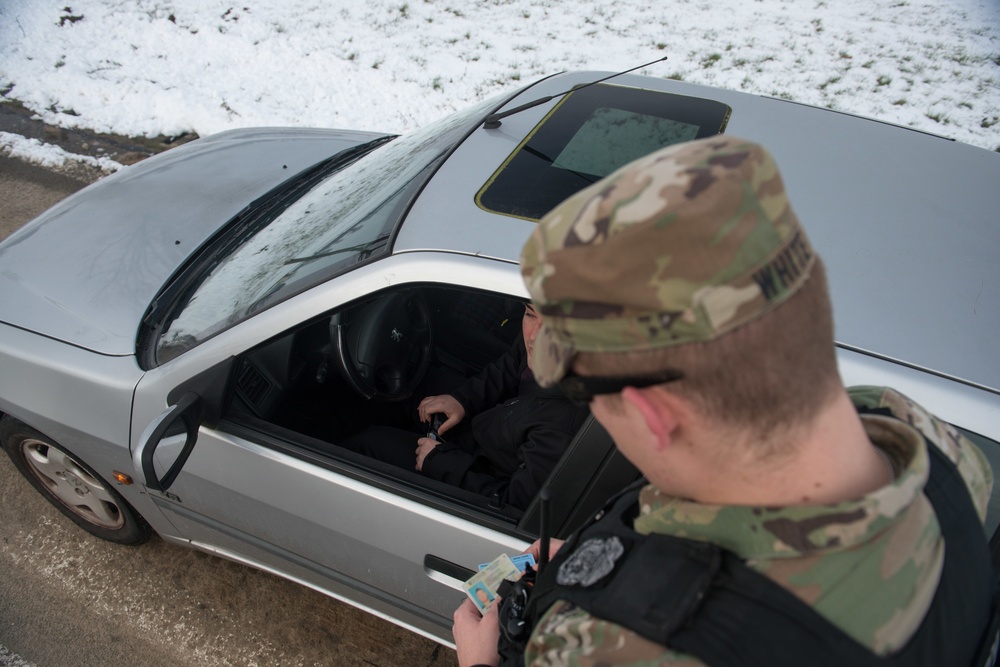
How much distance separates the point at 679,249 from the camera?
862 mm

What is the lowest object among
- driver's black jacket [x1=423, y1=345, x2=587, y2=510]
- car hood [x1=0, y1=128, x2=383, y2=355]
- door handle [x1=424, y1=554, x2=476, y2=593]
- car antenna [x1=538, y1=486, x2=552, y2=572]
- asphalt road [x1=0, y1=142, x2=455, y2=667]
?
asphalt road [x1=0, y1=142, x2=455, y2=667]

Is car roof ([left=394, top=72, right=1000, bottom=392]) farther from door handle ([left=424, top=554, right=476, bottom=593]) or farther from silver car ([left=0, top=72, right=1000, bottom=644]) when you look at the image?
door handle ([left=424, top=554, right=476, bottom=593])

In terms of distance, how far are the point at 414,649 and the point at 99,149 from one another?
460cm

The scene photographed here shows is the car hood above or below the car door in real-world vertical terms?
above

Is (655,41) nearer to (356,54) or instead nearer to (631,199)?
(356,54)

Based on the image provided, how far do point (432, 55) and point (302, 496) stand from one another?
520cm

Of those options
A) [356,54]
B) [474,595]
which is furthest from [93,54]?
[474,595]

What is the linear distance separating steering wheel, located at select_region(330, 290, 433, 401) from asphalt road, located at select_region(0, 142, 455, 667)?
0.93 meters

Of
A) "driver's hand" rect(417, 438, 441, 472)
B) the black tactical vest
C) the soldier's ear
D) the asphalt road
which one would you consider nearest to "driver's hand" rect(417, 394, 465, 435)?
"driver's hand" rect(417, 438, 441, 472)

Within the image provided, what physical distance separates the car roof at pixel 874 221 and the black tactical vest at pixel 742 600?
1.63 feet

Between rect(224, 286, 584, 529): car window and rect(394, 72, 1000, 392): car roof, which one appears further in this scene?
rect(224, 286, 584, 529): car window

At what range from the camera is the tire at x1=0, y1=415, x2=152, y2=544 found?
256 centimetres

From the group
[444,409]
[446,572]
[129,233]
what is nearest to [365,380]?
[444,409]

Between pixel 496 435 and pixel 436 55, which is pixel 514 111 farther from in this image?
pixel 436 55
